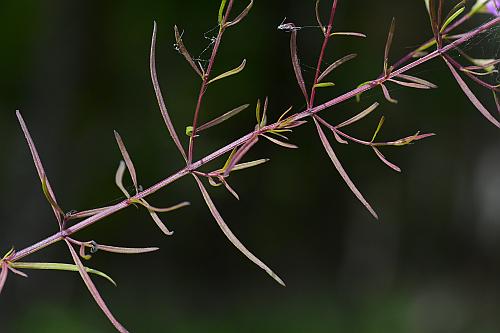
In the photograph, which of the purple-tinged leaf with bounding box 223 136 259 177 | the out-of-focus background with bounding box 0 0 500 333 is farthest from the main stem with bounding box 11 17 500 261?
the out-of-focus background with bounding box 0 0 500 333

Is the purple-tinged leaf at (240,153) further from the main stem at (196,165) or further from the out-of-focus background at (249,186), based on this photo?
the out-of-focus background at (249,186)

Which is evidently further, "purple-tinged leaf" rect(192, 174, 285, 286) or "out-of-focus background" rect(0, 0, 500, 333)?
"out-of-focus background" rect(0, 0, 500, 333)

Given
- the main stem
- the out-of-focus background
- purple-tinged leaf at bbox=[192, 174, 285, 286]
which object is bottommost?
the out-of-focus background

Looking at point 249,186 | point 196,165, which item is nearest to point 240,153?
point 196,165

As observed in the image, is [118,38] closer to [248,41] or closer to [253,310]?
[248,41]

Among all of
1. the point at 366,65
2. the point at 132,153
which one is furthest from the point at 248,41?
the point at 132,153

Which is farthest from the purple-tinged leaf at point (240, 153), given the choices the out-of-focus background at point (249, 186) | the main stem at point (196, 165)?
the out-of-focus background at point (249, 186)

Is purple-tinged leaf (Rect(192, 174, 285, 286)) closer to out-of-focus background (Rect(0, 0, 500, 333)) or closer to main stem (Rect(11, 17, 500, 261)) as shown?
main stem (Rect(11, 17, 500, 261))

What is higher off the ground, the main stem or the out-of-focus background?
the main stem

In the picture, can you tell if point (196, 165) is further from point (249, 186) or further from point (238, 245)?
point (249, 186)

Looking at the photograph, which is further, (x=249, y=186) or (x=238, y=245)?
(x=249, y=186)
